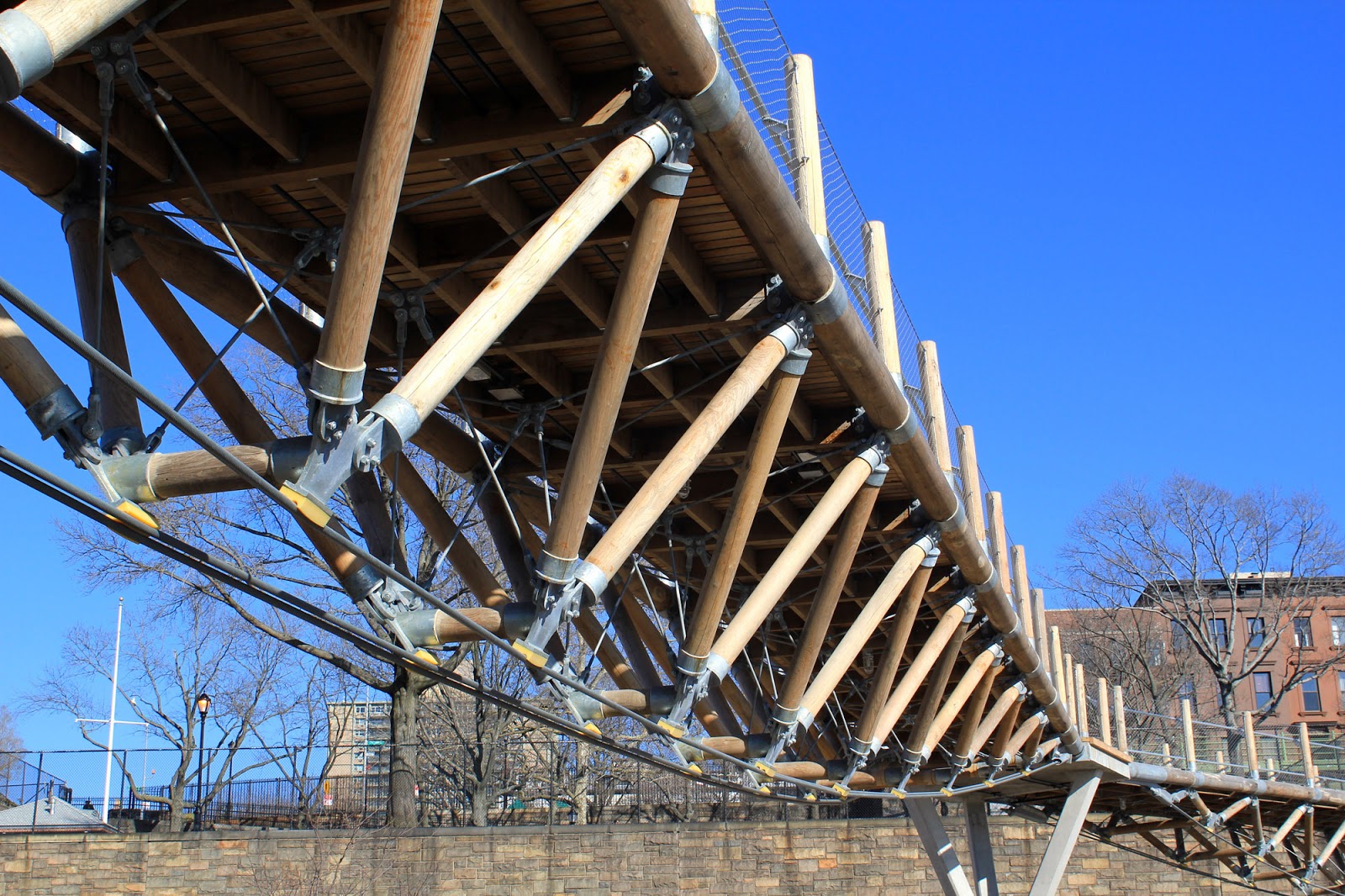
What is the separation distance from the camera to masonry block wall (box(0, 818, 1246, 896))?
2630 cm

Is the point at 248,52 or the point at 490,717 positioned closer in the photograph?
the point at 248,52

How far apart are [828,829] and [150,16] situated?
2519 centimetres

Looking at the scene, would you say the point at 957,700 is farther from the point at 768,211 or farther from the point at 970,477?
the point at 768,211

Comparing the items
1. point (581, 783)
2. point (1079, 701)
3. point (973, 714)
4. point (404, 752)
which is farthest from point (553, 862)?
point (973, 714)

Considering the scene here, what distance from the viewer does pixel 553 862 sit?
27.3 metres

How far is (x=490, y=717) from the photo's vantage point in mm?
33875

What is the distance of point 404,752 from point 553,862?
13.2 ft

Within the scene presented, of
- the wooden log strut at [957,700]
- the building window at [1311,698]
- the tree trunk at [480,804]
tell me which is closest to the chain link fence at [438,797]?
the tree trunk at [480,804]

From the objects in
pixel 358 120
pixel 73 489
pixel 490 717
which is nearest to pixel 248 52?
pixel 358 120

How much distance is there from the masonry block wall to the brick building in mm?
19539

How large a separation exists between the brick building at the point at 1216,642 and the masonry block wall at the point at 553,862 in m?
19.5

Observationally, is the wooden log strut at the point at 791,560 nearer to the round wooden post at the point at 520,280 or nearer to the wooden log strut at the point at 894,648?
the wooden log strut at the point at 894,648

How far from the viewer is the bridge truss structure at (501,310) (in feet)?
18.3

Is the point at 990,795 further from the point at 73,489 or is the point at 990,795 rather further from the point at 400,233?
the point at 73,489
